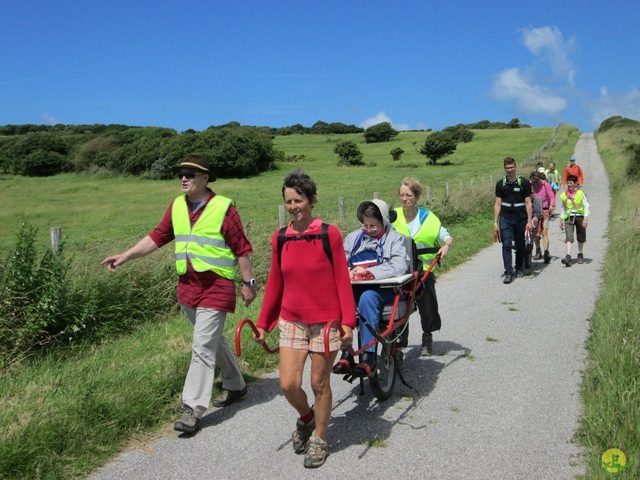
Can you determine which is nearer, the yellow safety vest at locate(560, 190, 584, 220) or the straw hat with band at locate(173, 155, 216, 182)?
the straw hat with band at locate(173, 155, 216, 182)

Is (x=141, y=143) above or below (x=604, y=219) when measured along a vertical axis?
above

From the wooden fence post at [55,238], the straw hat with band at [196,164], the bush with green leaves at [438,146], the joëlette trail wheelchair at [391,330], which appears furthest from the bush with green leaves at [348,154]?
the straw hat with band at [196,164]

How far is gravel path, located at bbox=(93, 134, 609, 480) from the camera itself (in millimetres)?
4066

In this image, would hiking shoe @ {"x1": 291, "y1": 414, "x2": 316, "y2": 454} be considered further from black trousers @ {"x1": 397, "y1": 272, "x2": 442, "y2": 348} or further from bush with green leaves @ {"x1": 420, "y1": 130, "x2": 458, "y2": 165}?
bush with green leaves @ {"x1": 420, "y1": 130, "x2": 458, "y2": 165}

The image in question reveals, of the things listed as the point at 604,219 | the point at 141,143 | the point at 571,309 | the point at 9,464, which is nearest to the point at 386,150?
the point at 141,143

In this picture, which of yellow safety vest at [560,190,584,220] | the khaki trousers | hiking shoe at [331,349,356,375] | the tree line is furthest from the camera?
the tree line

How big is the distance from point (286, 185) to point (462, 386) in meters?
2.75

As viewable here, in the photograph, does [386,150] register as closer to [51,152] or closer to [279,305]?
[51,152]

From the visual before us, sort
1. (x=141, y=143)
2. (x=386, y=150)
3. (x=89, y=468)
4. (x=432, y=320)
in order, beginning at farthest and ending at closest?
1. (x=386, y=150)
2. (x=141, y=143)
3. (x=432, y=320)
4. (x=89, y=468)

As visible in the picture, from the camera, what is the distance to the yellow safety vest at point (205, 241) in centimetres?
495

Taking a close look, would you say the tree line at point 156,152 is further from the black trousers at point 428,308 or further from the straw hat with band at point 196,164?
the straw hat with band at point 196,164

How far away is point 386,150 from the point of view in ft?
283

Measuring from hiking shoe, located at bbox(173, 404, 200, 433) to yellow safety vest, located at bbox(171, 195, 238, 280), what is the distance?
1089mm

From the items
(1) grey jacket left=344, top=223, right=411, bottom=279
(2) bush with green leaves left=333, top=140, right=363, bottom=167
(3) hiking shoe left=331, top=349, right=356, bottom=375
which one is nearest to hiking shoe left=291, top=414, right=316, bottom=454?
(3) hiking shoe left=331, top=349, right=356, bottom=375
